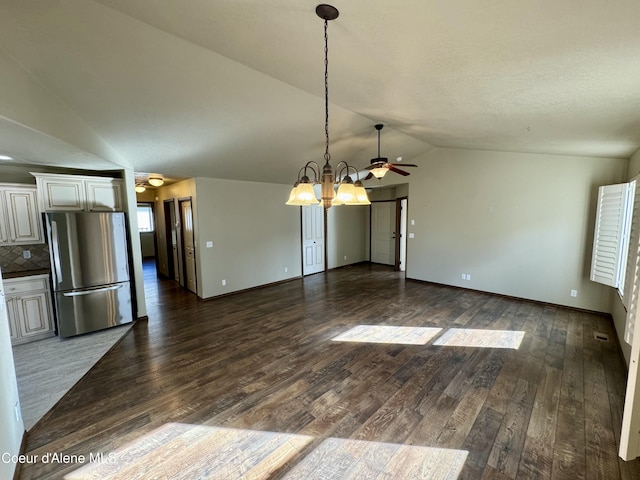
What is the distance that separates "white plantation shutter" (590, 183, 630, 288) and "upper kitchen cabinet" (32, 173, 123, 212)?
6.93 m

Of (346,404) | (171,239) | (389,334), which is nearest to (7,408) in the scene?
(346,404)

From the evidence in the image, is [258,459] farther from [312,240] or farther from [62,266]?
[312,240]

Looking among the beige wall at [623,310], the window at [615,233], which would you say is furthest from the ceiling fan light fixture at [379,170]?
the beige wall at [623,310]

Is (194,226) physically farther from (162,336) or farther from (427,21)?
(427,21)

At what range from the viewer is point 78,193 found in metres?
3.84

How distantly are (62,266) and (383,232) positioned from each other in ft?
24.3

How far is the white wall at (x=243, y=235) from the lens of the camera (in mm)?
5203

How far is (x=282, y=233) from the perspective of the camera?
6516 mm

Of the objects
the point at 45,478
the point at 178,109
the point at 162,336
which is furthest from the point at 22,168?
the point at 45,478

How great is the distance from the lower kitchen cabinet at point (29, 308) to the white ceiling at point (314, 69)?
1.65 metres

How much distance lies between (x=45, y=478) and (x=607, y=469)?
11.9 ft

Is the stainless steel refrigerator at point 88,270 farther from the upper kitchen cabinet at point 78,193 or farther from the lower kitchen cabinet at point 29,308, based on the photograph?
the upper kitchen cabinet at point 78,193

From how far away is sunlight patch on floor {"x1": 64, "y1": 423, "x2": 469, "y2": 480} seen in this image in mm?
1728

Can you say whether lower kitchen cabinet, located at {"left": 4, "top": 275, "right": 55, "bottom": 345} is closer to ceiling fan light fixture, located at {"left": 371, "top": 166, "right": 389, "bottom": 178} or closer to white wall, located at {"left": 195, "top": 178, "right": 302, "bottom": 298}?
white wall, located at {"left": 195, "top": 178, "right": 302, "bottom": 298}
